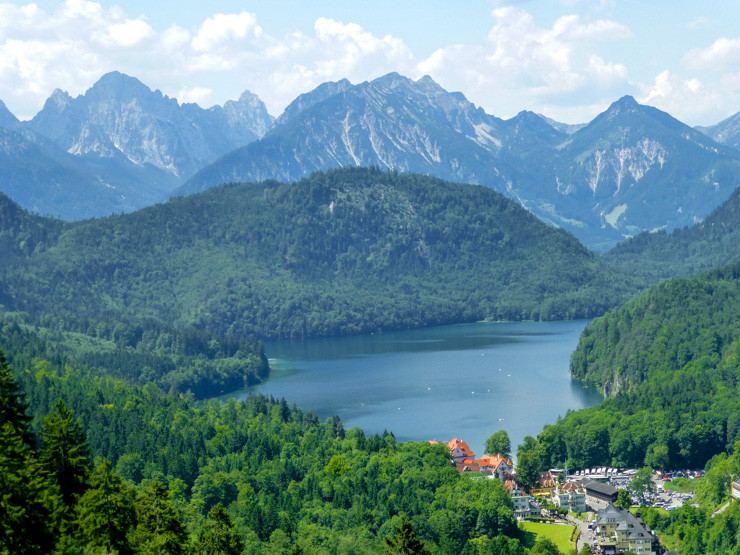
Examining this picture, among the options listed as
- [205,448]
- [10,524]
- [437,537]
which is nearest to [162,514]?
[10,524]

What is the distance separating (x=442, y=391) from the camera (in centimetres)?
14875

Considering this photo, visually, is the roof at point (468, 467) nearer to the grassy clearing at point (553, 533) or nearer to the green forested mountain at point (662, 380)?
the green forested mountain at point (662, 380)

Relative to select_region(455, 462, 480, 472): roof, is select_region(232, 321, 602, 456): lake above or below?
above

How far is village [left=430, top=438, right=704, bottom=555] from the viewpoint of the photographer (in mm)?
77562

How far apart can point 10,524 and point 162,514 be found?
6.37m

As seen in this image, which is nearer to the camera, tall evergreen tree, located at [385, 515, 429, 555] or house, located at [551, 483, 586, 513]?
tall evergreen tree, located at [385, 515, 429, 555]

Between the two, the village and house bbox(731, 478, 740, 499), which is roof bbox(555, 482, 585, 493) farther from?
house bbox(731, 478, 740, 499)

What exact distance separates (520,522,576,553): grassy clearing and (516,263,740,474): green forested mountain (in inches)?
569

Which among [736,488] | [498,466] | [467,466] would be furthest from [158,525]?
[498,466]

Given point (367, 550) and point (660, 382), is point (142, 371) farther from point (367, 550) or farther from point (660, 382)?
point (367, 550)

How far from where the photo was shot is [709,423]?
348ft

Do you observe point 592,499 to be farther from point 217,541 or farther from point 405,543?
point 217,541

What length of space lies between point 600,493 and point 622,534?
12.0m

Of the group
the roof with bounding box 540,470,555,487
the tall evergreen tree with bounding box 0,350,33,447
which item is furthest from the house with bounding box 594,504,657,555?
the tall evergreen tree with bounding box 0,350,33,447
